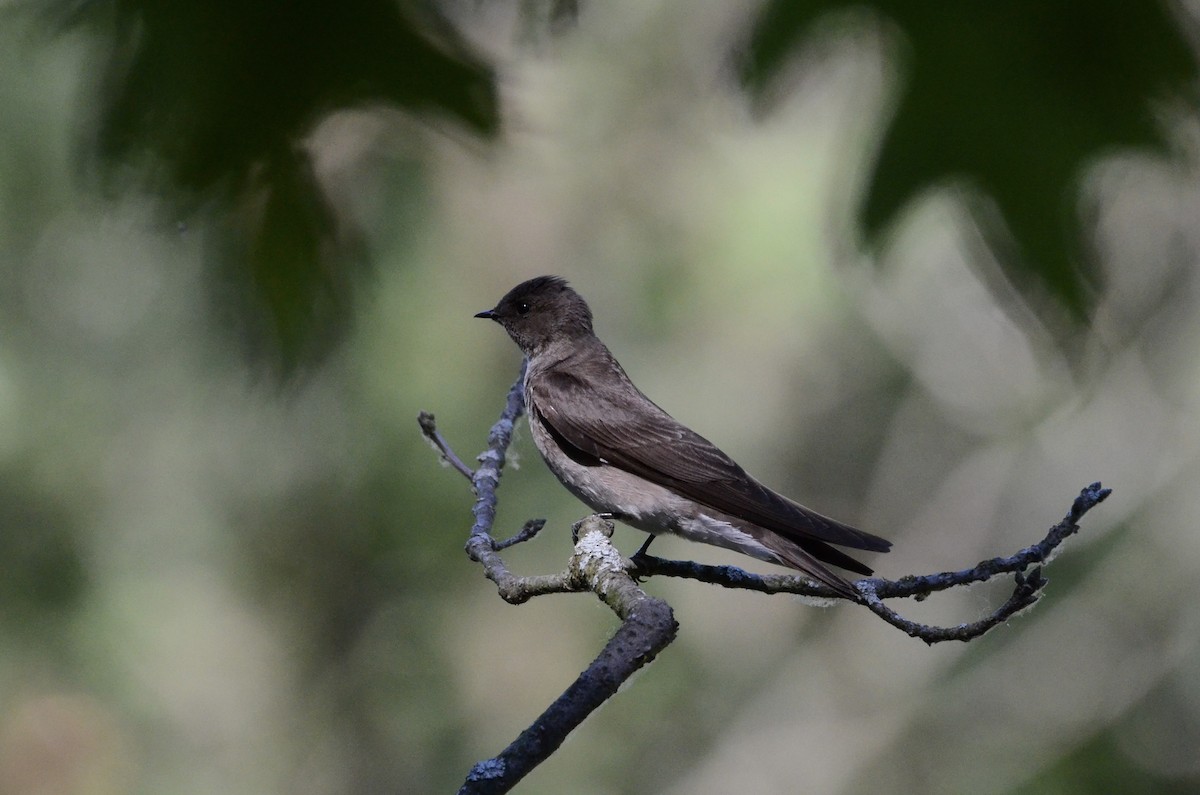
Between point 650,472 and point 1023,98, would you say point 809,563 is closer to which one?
point 650,472

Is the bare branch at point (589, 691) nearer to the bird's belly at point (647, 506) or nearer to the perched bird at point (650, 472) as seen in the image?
the perched bird at point (650, 472)

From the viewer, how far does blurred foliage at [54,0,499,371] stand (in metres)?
1.88

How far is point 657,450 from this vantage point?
4.96 metres

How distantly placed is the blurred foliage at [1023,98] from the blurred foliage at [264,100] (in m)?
0.60

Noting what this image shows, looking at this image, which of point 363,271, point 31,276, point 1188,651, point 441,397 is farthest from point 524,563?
point 363,271

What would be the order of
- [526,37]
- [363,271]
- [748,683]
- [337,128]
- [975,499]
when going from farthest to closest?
[748,683] → [975,499] → [363,271] → [337,128] → [526,37]

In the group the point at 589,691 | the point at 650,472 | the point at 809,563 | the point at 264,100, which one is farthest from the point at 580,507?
the point at 264,100

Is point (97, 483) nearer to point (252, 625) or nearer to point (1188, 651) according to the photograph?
point (252, 625)

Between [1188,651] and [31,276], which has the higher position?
[31,276]

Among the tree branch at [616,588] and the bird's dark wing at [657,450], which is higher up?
the bird's dark wing at [657,450]

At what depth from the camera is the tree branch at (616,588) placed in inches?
73.5

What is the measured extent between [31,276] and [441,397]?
3.33 metres

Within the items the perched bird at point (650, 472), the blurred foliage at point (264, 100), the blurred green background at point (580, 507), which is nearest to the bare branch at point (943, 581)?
the perched bird at point (650, 472)

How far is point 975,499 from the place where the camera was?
30.3ft
